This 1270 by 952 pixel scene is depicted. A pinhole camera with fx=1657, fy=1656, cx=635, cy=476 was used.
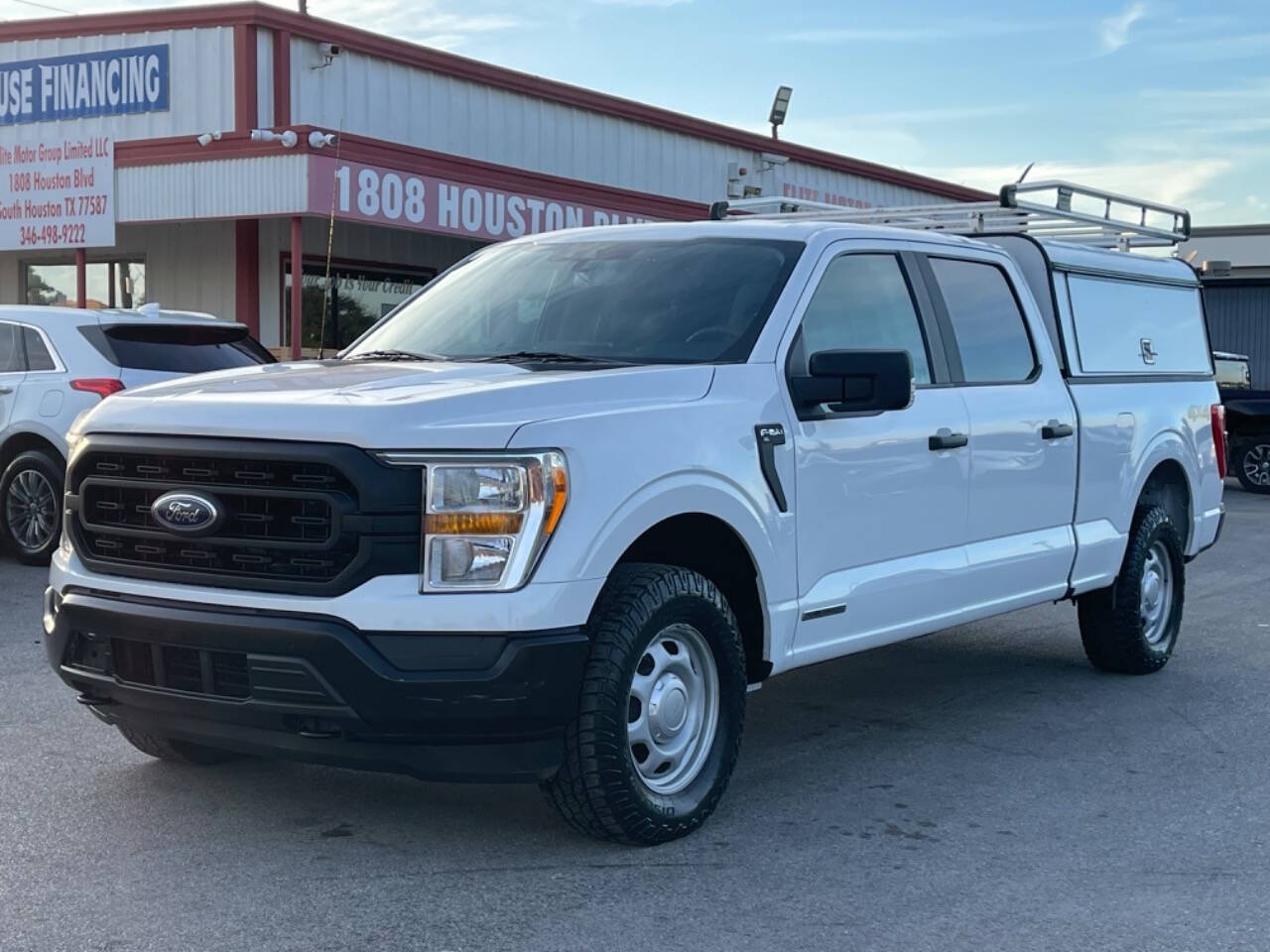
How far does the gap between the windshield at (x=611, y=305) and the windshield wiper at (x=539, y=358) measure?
24 millimetres

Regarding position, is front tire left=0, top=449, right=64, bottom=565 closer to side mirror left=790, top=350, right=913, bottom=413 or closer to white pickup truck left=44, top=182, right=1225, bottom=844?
white pickup truck left=44, top=182, right=1225, bottom=844

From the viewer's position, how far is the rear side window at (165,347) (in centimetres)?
1098

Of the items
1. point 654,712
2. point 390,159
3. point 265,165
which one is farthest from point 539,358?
point 390,159

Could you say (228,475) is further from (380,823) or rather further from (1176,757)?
(1176,757)

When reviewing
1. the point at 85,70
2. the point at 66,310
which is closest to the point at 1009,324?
the point at 66,310

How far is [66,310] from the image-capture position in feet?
36.9

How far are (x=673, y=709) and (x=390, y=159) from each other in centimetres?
1417

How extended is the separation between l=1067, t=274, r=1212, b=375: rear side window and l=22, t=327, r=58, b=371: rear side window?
6783mm

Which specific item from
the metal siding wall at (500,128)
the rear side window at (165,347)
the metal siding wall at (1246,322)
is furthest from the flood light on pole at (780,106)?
the rear side window at (165,347)

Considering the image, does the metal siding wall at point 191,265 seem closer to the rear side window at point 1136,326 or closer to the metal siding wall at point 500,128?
the metal siding wall at point 500,128

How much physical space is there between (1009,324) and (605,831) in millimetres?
3314

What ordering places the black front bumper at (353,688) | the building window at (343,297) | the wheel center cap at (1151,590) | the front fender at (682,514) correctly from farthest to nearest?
1. the building window at (343,297)
2. the wheel center cap at (1151,590)
3. the front fender at (682,514)
4. the black front bumper at (353,688)

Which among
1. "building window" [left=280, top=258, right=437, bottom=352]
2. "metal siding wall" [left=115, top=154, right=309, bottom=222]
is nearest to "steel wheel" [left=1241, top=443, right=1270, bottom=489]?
"building window" [left=280, top=258, right=437, bottom=352]

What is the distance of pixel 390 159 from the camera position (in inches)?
719
